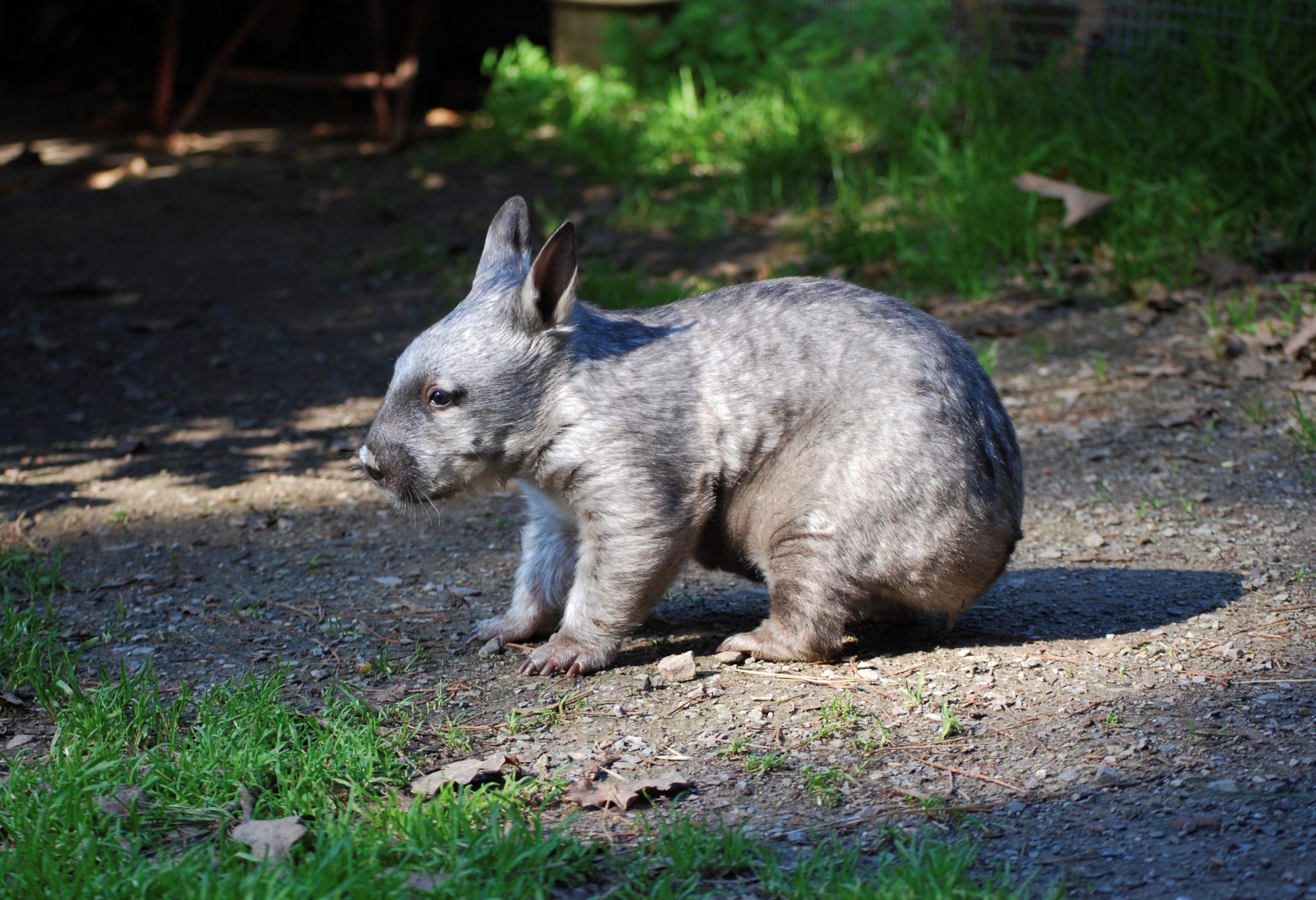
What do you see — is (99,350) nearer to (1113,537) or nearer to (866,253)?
(866,253)

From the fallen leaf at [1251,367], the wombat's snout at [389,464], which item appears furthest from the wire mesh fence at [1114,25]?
the wombat's snout at [389,464]

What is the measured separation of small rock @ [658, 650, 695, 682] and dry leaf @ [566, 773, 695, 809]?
22.7 inches

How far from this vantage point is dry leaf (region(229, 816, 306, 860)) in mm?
2717

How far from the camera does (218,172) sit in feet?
34.0

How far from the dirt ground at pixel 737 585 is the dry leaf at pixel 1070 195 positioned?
49 centimetres

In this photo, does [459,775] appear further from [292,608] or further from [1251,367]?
[1251,367]

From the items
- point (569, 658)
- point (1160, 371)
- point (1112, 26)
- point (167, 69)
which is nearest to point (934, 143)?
point (1112, 26)

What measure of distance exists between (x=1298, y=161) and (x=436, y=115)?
7543 millimetres

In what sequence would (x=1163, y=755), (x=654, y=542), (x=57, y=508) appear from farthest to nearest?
(x=57, y=508)
(x=654, y=542)
(x=1163, y=755)

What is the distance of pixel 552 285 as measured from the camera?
3633 millimetres

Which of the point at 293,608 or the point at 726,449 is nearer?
the point at 726,449

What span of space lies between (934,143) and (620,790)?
20.1 feet

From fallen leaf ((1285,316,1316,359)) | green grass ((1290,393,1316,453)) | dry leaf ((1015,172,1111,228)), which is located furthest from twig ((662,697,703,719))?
dry leaf ((1015,172,1111,228))

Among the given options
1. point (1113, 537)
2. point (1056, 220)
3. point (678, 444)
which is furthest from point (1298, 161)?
point (678, 444)
